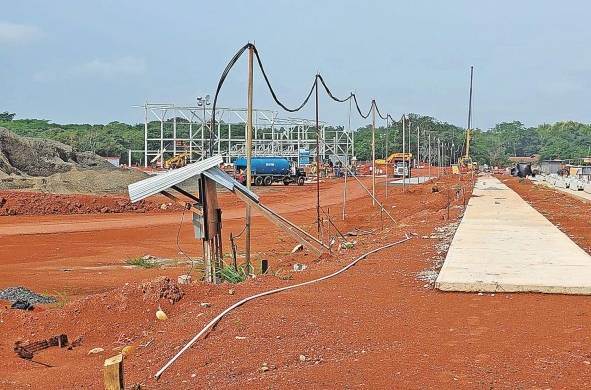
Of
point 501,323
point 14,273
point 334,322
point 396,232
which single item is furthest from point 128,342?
point 396,232

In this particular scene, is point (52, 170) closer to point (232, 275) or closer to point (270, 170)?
point (270, 170)

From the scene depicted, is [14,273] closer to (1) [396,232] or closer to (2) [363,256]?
(2) [363,256]

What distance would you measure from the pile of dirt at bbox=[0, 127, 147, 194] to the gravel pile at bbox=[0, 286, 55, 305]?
3140cm

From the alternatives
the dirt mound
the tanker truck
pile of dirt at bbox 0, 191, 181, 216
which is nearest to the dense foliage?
the tanker truck

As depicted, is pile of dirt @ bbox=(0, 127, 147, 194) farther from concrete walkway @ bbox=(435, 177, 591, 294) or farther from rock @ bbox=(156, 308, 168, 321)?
rock @ bbox=(156, 308, 168, 321)

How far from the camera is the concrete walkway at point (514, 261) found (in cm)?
915

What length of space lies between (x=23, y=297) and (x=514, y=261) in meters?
7.27

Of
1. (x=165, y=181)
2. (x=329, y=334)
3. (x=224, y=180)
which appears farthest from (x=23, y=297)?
(x=329, y=334)

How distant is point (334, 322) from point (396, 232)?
10.7 m

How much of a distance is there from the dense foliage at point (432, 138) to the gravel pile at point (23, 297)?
48.7 meters

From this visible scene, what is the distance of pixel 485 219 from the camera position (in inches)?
784

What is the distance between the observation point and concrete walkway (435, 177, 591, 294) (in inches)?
360

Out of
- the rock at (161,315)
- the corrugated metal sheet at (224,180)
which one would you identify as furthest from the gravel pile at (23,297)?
the corrugated metal sheet at (224,180)

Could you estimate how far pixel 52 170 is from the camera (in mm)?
54000
